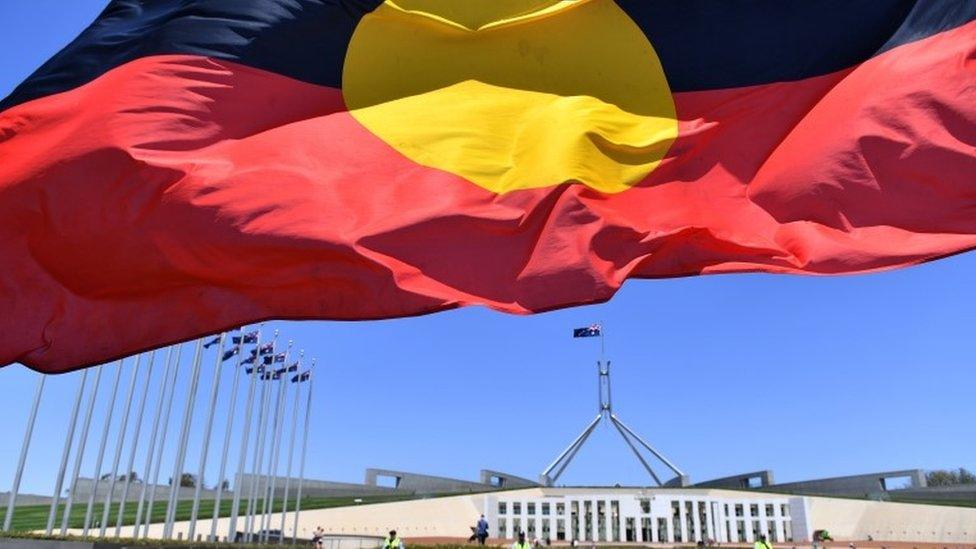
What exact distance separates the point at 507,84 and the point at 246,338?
75.2 feet

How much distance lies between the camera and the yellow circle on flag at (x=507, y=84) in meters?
6.46

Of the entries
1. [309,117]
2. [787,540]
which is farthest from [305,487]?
[309,117]

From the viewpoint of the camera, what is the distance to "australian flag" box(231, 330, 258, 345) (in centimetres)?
2784

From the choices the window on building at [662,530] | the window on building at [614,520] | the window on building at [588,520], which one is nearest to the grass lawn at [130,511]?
the window on building at [588,520]

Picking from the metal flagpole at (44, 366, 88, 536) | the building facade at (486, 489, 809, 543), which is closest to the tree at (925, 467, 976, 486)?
the building facade at (486, 489, 809, 543)

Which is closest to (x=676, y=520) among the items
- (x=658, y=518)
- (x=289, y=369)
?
(x=658, y=518)

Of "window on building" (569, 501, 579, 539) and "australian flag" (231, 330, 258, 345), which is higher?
"australian flag" (231, 330, 258, 345)

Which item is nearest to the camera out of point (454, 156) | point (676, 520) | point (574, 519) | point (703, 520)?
point (454, 156)

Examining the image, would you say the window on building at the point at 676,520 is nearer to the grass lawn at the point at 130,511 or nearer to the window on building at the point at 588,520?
the window on building at the point at 588,520

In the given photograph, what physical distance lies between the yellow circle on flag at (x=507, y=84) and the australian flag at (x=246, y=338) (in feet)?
73.2

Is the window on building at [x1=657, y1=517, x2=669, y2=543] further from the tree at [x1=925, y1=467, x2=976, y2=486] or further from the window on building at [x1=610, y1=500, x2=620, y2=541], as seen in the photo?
the tree at [x1=925, y1=467, x2=976, y2=486]

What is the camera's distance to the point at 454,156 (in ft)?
21.0

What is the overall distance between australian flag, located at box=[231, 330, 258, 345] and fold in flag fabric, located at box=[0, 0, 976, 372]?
2192 cm

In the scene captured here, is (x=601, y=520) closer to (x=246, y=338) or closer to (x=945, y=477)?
(x=246, y=338)
